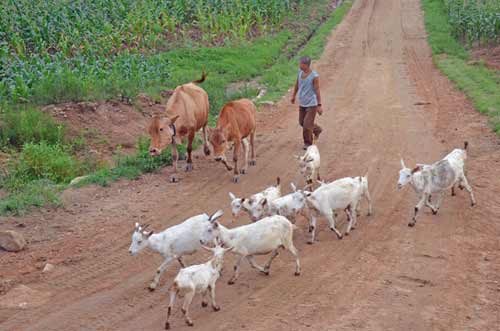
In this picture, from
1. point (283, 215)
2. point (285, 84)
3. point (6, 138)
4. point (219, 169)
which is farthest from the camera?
point (285, 84)

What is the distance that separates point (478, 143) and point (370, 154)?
2.74 m

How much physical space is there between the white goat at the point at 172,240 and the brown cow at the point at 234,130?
4.34 meters

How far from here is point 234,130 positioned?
15.4 m

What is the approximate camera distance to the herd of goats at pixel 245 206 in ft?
32.8

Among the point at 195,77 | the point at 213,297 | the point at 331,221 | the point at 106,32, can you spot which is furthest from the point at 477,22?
the point at 213,297

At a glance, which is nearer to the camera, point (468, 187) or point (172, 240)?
point (172, 240)

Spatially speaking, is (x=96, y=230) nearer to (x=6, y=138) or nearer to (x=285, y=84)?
(x=6, y=138)

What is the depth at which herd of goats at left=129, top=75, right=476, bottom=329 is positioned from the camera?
10000mm

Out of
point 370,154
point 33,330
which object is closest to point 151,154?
point 370,154

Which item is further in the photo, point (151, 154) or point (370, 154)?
point (370, 154)

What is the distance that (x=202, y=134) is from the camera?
18359 millimetres

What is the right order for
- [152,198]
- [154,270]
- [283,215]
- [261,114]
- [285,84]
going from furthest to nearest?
1. [285,84]
2. [261,114]
3. [152,198]
4. [283,215]
5. [154,270]

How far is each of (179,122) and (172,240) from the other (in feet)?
19.0

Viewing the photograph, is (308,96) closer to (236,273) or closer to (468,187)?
(468,187)
